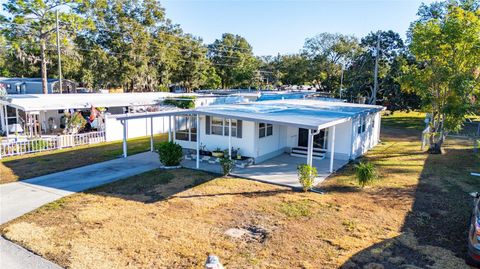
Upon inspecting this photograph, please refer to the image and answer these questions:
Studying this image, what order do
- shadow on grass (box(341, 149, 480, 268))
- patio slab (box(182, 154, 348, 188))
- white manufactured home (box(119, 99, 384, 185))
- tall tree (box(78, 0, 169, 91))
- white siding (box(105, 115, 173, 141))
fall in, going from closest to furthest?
shadow on grass (box(341, 149, 480, 268))
patio slab (box(182, 154, 348, 188))
white manufactured home (box(119, 99, 384, 185))
white siding (box(105, 115, 173, 141))
tall tree (box(78, 0, 169, 91))

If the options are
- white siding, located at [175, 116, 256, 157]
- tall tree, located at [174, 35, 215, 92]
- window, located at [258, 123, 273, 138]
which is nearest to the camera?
white siding, located at [175, 116, 256, 157]

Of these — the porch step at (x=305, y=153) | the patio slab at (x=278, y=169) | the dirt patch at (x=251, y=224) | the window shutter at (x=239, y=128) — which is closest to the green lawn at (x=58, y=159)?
the dirt patch at (x=251, y=224)

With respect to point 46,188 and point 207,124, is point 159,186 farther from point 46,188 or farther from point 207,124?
point 207,124

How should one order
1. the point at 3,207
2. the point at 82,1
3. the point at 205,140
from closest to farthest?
the point at 3,207
the point at 205,140
the point at 82,1

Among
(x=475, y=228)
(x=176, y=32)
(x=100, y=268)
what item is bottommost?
(x=100, y=268)

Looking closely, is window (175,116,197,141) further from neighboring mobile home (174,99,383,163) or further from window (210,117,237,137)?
window (210,117,237,137)

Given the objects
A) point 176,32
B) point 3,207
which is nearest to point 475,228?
point 3,207

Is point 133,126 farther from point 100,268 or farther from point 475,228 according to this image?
point 475,228

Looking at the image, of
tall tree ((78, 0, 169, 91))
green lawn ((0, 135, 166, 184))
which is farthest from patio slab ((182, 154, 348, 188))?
tall tree ((78, 0, 169, 91))
